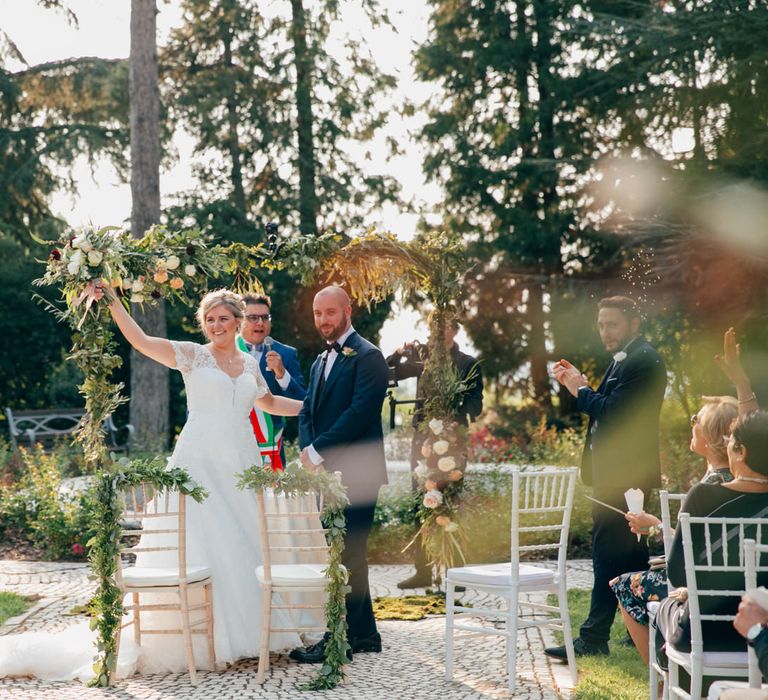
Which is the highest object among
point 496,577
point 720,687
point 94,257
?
point 94,257

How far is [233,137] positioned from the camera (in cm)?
1836

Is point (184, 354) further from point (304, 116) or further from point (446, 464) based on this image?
point (304, 116)

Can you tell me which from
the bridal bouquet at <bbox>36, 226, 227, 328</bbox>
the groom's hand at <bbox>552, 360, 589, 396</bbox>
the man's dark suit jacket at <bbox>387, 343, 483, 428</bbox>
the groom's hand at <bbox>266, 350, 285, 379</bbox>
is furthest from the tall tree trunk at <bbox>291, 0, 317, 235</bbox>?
the groom's hand at <bbox>552, 360, 589, 396</bbox>

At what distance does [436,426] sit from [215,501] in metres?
1.90

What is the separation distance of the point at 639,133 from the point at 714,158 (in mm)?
2596

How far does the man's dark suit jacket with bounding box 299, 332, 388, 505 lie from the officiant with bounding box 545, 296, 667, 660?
42.8 inches

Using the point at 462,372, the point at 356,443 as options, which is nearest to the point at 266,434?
the point at 462,372

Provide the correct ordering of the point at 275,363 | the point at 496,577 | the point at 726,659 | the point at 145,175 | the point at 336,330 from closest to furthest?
the point at 726,659, the point at 496,577, the point at 336,330, the point at 275,363, the point at 145,175

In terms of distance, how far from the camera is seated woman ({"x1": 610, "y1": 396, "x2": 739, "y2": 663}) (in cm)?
428

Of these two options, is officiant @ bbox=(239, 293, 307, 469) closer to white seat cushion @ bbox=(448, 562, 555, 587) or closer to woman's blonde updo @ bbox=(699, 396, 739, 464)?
white seat cushion @ bbox=(448, 562, 555, 587)

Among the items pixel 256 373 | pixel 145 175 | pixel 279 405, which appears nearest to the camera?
pixel 256 373

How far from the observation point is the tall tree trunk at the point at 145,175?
567 inches

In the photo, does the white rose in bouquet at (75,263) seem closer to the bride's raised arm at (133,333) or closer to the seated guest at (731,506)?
the bride's raised arm at (133,333)

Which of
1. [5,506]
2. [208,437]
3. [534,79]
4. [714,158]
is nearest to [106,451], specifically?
[208,437]
